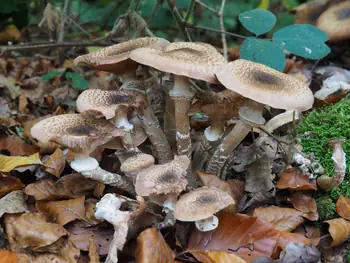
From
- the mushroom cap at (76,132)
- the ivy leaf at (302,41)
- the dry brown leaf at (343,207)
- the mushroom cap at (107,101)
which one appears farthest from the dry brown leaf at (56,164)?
the dry brown leaf at (343,207)

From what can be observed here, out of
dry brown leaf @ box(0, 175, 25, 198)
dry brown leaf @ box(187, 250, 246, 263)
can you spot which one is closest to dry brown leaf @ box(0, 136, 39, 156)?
dry brown leaf @ box(0, 175, 25, 198)

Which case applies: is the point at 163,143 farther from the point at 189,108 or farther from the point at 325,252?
the point at 325,252

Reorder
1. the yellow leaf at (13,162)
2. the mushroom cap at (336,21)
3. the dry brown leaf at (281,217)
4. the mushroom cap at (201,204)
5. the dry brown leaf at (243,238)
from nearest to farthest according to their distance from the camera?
1. the mushroom cap at (201,204)
2. the dry brown leaf at (243,238)
3. the dry brown leaf at (281,217)
4. the yellow leaf at (13,162)
5. the mushroom cap at (336,21)

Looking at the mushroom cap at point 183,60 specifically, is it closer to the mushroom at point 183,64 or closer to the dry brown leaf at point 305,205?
the mushroom at point 183,64

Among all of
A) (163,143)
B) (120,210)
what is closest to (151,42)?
(163,143)

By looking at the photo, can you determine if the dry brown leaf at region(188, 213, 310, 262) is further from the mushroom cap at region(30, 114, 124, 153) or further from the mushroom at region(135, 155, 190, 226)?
the mushroom cap at region(30, 114, 124, 153)

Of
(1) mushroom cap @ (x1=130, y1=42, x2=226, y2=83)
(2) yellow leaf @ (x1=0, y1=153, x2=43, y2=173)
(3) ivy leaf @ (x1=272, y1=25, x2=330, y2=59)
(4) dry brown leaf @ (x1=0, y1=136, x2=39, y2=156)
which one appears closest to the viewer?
(1) mushroom cap @ (x1=130, y1=42, x2=226, y2=83)
